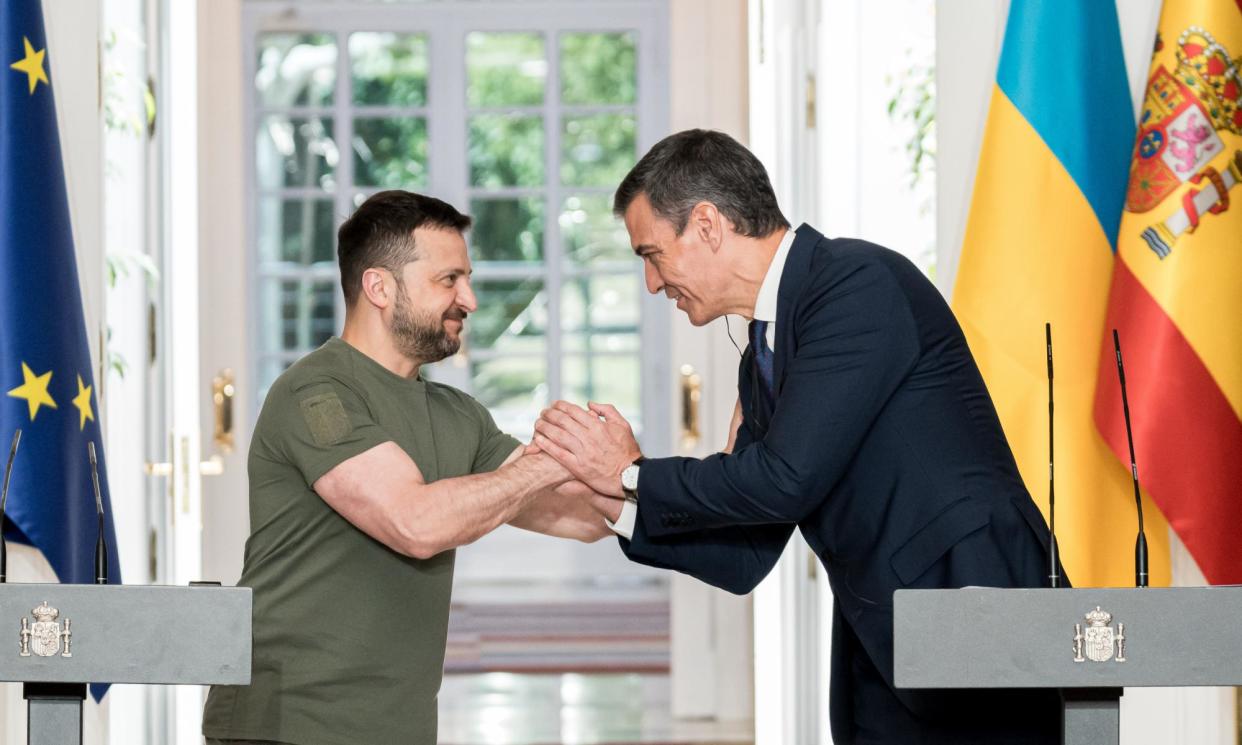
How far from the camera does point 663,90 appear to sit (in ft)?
22.0

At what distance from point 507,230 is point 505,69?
0.79 m

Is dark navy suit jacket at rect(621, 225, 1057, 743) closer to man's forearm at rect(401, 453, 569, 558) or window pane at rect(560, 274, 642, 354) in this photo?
man's forearm at rect(401, 453, 569, 558)

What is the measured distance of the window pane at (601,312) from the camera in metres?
6.88

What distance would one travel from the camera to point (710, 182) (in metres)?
2.01

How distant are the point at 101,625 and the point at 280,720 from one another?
0.52 meters

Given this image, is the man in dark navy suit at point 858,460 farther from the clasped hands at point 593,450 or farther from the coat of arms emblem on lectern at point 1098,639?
the coat of arms emblem on lectern at point 1098,639

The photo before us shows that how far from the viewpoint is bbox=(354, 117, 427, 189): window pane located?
669 centimetres

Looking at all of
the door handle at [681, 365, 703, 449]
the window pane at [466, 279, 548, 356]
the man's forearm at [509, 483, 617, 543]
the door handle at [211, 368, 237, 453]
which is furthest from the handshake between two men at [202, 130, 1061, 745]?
the window pane at [466, 279, 548, 356]

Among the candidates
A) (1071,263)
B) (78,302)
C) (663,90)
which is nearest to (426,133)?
(663,90)

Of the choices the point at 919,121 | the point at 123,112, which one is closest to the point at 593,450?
the point at 919,121

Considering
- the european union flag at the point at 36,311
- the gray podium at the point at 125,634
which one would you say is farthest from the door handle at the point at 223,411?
the gray podium at the point at 125,634

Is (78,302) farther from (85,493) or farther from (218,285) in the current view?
(218,285)

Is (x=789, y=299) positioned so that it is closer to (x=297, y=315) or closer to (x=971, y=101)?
(x=971, y=101)

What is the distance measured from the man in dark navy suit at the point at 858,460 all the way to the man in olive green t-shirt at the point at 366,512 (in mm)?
294
